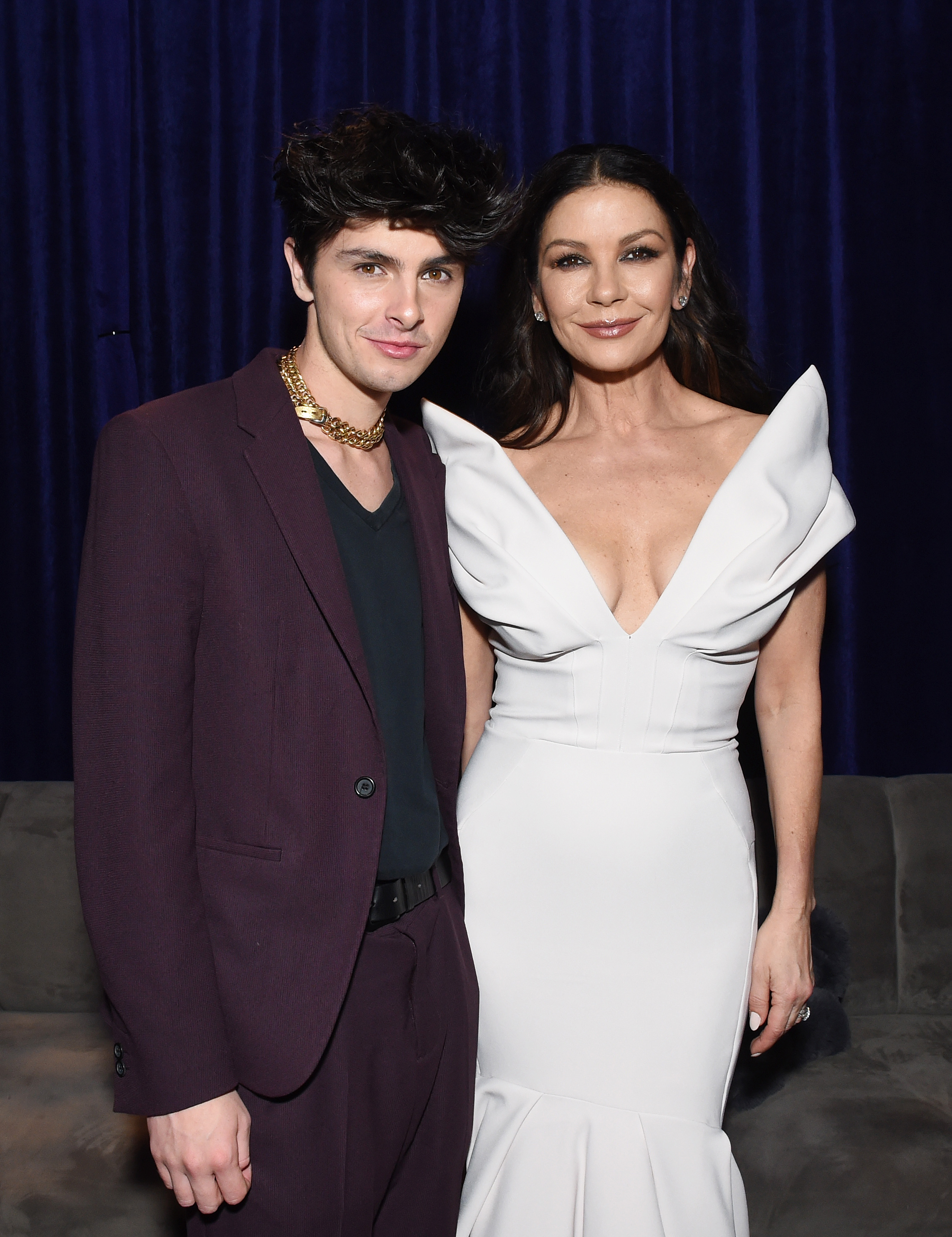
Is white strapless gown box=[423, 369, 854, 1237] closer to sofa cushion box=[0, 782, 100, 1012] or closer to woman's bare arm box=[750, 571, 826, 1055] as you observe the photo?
woman's bare arm box=[750, 571, 826, 1055]

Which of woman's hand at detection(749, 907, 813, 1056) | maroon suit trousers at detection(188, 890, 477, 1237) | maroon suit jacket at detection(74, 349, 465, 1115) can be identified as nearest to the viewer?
maroon suit jacket at detection(74, 349, 465, 1115)

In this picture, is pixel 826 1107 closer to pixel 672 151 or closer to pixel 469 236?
pixel 469 236

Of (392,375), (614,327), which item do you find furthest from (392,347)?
(614,327)

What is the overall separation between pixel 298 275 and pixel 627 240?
23.5 inches

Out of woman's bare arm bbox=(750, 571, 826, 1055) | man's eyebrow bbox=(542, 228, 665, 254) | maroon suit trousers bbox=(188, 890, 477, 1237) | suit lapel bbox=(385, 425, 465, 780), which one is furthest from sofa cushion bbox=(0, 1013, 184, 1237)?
man's eyebrow bbox=(542, 228, 665, 254)

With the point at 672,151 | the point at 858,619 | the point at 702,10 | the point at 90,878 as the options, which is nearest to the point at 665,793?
the point at 90,878

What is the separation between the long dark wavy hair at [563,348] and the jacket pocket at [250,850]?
1001 mm

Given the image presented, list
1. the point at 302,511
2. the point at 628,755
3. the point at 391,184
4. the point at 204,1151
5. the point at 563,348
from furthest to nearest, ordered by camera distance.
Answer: the point at 563,348 < the point at 628,755 < the point at 391,184 < the point at 302,511 < the point at 204,1151

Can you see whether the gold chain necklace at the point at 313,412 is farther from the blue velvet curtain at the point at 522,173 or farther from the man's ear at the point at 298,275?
the blue velvet curtain at the point at 522,173

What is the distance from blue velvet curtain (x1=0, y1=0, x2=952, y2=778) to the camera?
104 inches

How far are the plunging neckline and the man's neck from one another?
1.14 feet

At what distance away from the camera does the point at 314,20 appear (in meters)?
2.69

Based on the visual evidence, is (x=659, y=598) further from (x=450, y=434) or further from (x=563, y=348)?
(x=563, y=348)

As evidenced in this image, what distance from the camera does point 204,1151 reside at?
4.15ft
